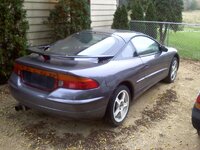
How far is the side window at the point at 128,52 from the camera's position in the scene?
427 cm

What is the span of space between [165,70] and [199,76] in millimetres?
1943

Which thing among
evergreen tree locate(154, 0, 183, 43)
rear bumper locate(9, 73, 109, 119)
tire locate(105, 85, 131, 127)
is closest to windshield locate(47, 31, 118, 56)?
tire locate(105, 85, 131, 127)

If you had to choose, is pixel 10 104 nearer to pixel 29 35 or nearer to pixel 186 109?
pixel 29 35

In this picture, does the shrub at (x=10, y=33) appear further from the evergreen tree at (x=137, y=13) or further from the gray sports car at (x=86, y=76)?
the evergreen tree at (x=137, y=13)

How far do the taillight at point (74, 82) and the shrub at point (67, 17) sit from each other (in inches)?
151

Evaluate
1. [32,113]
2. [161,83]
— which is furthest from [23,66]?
[161,83]

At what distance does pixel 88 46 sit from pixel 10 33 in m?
2.14

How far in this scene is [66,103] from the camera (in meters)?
3.41

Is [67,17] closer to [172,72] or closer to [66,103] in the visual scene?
[172,72]

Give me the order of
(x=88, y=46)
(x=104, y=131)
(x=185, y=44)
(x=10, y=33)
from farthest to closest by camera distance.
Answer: (x=185, y=44) → (x=10, y=33) → (x=88, y=46) → (x=104, y=131)

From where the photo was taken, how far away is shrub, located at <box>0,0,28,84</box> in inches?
211

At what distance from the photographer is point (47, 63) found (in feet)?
12.1

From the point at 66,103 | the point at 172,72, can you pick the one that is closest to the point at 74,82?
the point at 66,103

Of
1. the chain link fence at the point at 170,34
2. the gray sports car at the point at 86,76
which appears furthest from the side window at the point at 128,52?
the chain link fence at the point at 170,34
